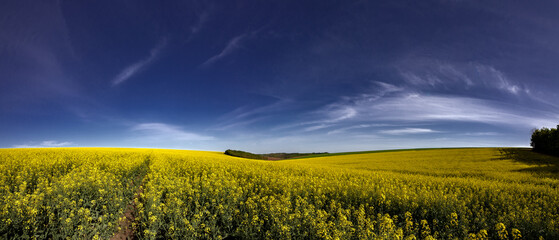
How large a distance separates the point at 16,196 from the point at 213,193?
5.93 m

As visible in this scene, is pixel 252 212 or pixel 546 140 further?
pixel 546 140

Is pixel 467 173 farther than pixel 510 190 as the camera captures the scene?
Yes

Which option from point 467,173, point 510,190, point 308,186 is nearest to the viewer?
point 308,186

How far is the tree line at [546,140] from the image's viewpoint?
38.7m

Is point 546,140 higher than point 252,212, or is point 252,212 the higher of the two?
point 546,140

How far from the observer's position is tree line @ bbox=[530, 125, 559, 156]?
127 feet

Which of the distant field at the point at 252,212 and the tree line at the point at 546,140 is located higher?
the tree line at the point at 546,140

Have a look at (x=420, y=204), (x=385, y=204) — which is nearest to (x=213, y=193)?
(x=385, y=204)

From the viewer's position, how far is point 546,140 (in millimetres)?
43719

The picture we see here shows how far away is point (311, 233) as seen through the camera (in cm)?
493

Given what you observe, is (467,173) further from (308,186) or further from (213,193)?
(213,193)

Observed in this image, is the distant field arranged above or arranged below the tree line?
below

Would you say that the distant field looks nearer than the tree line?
Yes

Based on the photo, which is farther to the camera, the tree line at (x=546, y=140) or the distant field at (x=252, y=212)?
the tree line at (x=546, y=140)
